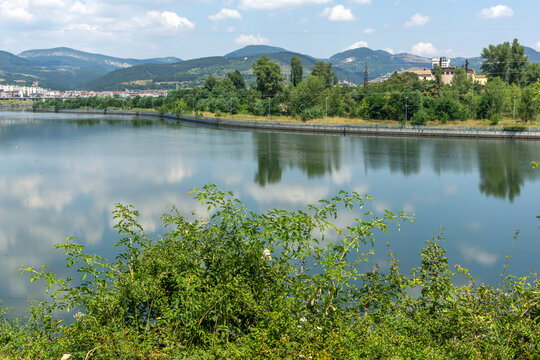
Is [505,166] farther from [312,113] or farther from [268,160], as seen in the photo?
[312,113]

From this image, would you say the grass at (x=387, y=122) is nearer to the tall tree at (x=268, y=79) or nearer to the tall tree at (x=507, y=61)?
the tall tree at (x=268, y=79)

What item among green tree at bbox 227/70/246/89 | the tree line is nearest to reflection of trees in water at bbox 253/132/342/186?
the tree line

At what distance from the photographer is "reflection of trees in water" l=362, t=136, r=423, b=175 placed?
1200 inches

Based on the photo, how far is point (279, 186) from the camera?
23.6 metres

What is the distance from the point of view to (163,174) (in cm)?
2753

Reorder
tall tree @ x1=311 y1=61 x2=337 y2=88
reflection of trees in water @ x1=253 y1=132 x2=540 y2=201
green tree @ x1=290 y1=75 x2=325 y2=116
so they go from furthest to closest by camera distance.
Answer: tall tree @ x1=311 y1=61 x2=337 y2=88 → green tree @ x1=290 y1=75 x2=325 y2=116 → reflection of trees in water @ x1=253 y1=132 x2=540 y2=201

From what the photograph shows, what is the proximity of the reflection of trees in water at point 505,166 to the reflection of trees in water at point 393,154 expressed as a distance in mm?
4149

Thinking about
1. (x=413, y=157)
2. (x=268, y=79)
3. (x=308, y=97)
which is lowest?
(x=413, y=157)

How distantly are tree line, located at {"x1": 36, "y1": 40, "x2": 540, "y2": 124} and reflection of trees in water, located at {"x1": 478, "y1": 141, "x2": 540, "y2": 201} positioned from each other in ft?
34.3

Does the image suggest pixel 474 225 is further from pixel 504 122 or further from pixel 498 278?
pixel 504 122

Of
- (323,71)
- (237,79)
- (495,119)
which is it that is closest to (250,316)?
(495,119)

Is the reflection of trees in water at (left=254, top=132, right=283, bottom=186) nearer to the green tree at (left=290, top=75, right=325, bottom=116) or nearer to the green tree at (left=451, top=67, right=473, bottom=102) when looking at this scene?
the green tree at (left=290, top=75, right=325, bottom=116)

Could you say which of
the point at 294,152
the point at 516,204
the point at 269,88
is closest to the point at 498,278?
the point at 516,204

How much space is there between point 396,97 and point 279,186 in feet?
129
